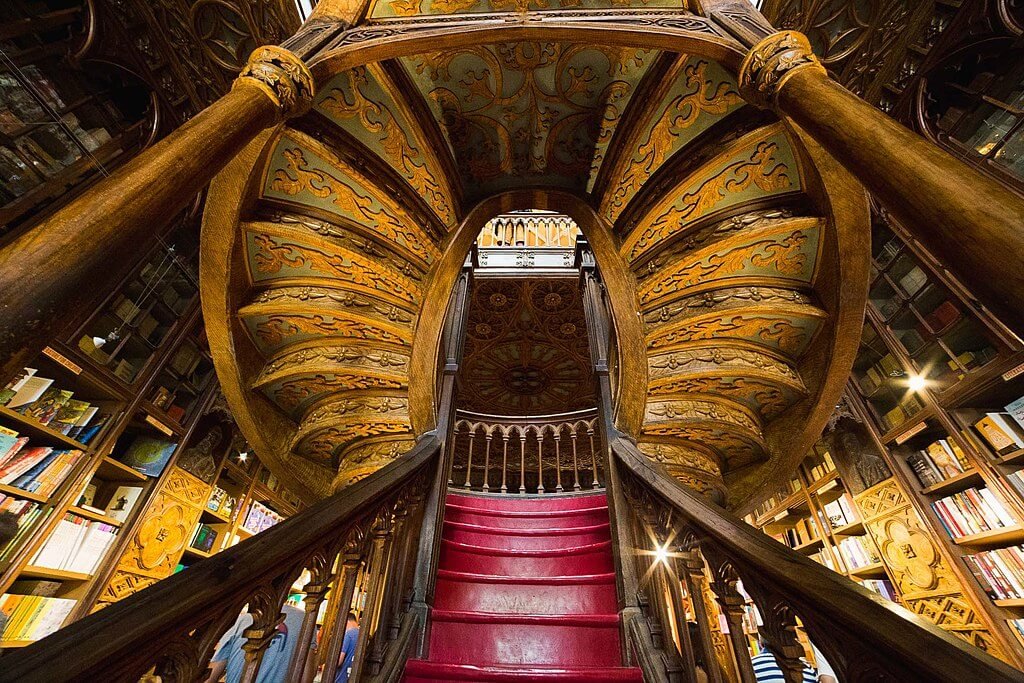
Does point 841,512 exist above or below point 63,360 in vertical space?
below

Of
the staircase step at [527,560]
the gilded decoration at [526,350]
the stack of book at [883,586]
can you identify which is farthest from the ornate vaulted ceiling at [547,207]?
the gilded decoration at [526,350]

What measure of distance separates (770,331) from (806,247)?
73 cm

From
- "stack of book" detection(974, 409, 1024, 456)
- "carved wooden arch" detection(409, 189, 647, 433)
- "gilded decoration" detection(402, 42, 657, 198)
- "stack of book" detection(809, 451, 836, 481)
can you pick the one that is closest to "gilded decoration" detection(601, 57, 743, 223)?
"gilded decoration" detection(402, 42, 657, 198)

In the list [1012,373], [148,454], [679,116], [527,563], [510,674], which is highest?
[679,116]

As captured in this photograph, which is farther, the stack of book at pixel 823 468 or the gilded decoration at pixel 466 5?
the stack of book at pixel 823 468

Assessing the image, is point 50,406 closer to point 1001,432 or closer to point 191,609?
point 191,609

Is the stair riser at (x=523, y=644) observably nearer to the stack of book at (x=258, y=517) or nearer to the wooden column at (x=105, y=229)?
the wooden column at (x=105, y=229)

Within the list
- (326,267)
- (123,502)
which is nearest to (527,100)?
(326,267)

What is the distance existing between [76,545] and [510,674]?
120 inches

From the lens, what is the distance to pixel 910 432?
3059 millimetres

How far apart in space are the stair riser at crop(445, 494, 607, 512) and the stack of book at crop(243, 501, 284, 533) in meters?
2.59

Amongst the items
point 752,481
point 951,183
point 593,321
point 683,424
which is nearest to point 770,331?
point 683,424

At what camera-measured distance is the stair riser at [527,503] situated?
2.81 m

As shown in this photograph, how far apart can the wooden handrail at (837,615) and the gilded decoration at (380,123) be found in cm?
219
